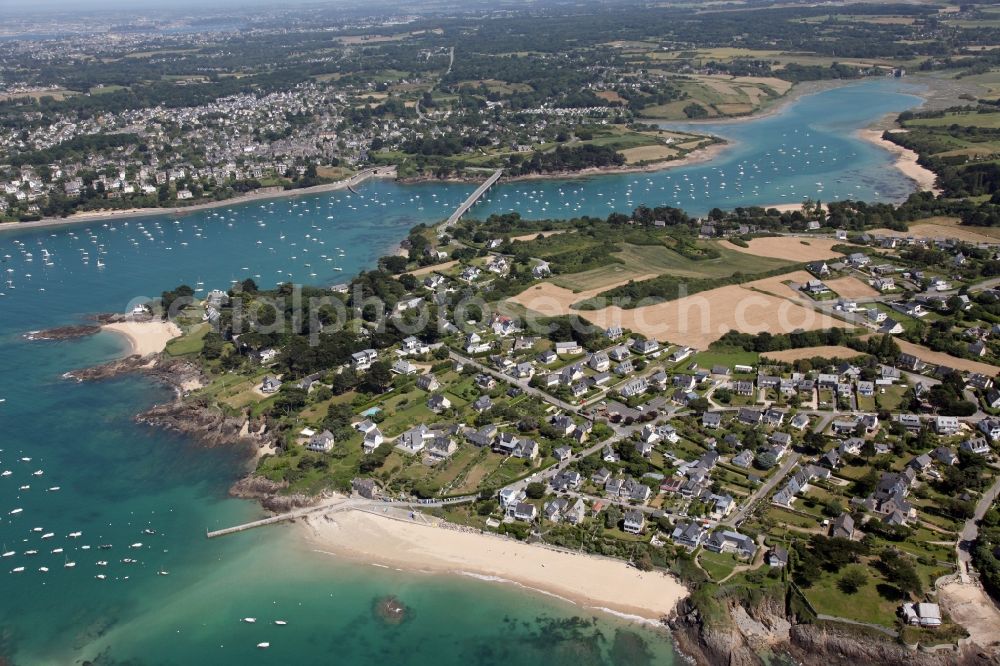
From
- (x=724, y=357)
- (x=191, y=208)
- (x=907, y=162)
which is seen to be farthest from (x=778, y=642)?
(x=191, y=208)

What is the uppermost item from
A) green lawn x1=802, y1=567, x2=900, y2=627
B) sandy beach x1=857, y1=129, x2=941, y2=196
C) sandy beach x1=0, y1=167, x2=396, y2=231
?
sandy beach x1=857, y1=129, x2=941, y2=196

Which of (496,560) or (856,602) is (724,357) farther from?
(496,560)

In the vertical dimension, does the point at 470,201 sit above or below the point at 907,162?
below

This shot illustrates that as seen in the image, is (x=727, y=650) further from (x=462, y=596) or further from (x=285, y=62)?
(x=285, y=62)

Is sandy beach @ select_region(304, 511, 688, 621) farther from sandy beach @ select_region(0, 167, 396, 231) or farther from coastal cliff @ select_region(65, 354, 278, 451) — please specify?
sandy beach @ select_region(0, 167, 396, 231)

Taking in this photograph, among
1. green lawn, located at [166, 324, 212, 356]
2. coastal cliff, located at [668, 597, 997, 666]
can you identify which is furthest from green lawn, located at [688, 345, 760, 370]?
green lawn, located at [166, 324, 212, 356]

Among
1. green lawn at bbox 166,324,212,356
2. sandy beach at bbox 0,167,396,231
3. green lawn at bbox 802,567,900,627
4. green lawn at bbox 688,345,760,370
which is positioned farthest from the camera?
sandy beach at bbox 0,167,396,231
